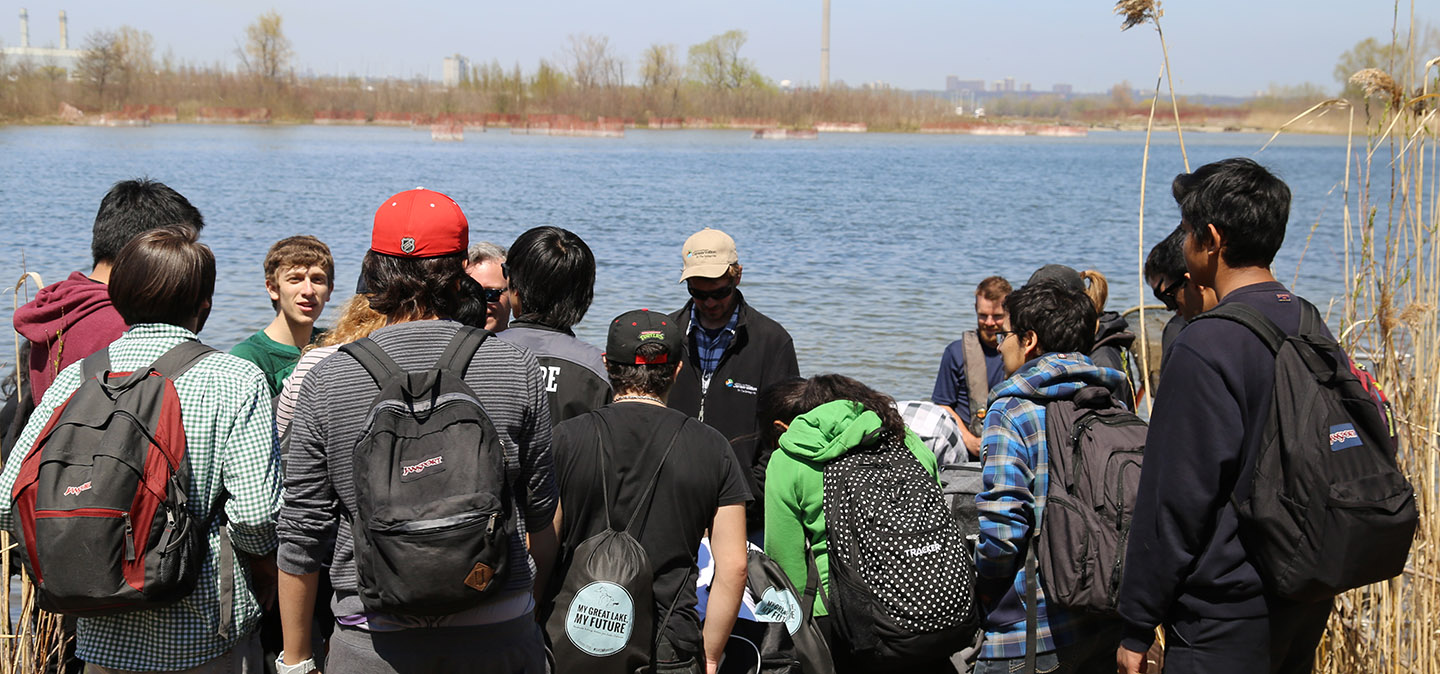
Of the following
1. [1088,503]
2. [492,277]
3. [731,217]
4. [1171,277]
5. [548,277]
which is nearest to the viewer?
[1088,503]

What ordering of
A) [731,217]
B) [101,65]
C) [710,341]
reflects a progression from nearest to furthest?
1. [710,341]
2. [731,217]
3. [101,65]

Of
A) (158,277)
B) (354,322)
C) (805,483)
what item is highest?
(158,277)

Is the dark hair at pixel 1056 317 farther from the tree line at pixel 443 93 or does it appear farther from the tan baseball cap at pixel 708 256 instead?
the tree line at pixel 443 93

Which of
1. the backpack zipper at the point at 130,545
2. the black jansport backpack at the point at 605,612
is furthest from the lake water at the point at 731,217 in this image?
the backpack zipper at the point at 130,545

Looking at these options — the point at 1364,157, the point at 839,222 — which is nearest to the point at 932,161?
the point at 839,222

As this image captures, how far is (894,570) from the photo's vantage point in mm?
3143

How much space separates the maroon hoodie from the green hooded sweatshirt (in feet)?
6.89

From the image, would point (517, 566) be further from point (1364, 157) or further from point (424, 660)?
point (1364, 157)

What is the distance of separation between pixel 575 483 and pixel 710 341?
1.62m

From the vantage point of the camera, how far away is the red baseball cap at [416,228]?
241cm

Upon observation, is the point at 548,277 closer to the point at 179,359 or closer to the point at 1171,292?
the point at 179,359

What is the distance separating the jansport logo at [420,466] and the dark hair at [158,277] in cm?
93

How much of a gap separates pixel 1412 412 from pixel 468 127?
100 m

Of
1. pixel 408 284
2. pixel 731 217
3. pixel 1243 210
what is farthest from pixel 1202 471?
pixel 731 217
